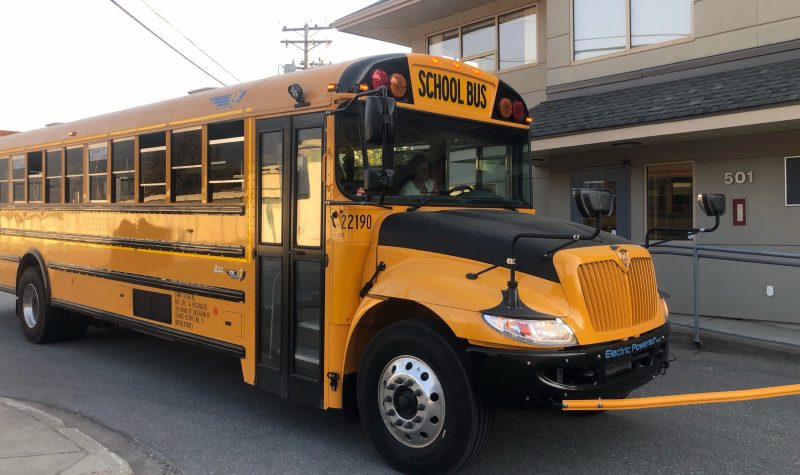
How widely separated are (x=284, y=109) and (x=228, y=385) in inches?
114

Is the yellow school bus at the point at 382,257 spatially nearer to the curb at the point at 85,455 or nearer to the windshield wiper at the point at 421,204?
the windshield wiper at the point at 421,204

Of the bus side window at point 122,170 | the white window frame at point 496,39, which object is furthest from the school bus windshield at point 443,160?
the white window frame at point 496,39

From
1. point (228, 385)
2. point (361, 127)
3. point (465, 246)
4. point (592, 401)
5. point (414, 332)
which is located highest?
point (361, 127)

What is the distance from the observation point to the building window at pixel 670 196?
934 centimetres

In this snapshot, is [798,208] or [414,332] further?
[798,208]

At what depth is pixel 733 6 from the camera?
29.0 feet

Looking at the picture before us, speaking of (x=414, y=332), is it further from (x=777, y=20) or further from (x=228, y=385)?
(x=777, y=20)

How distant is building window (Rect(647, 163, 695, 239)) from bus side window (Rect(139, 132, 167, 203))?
719cm

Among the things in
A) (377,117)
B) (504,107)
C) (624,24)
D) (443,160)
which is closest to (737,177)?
(624,24)

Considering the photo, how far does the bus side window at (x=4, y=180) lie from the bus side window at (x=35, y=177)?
2.89 ft

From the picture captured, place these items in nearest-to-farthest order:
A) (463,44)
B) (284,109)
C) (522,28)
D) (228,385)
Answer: (284,109), (228,385), (522,28), (463,44)

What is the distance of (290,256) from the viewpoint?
4676mm

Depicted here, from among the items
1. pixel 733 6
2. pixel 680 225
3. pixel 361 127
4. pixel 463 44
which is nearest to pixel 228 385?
pixel 361 127

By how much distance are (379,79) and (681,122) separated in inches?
213
